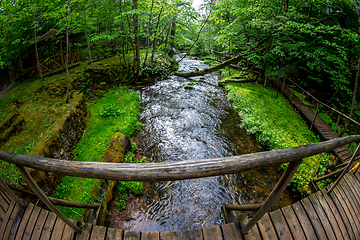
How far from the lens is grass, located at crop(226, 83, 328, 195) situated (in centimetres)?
560

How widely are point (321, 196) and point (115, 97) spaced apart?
34.9 ft

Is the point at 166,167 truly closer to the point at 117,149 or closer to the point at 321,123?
the point at 117,149

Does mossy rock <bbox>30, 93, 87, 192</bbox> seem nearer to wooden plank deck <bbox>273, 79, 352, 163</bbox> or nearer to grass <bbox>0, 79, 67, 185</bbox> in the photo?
grass <bbox>0, 79, 67, 185</bbox>

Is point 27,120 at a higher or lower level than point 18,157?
lower

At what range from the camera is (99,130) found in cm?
706

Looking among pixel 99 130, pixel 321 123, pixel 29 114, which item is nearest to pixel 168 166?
pixel 99 130

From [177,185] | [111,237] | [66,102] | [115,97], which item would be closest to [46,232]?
[111,237]

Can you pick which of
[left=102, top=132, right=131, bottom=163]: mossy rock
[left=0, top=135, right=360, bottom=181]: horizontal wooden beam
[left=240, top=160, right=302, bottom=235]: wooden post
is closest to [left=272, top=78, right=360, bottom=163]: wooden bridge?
[left=240, top=160, right=302, bottom=235]: wooden post

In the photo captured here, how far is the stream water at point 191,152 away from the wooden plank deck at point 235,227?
1665 mm

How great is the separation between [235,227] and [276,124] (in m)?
7.02

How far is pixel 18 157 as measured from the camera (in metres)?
1.88

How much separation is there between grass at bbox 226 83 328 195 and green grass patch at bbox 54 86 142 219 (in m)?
6.15

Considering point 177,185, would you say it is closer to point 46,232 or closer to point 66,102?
point 46,232

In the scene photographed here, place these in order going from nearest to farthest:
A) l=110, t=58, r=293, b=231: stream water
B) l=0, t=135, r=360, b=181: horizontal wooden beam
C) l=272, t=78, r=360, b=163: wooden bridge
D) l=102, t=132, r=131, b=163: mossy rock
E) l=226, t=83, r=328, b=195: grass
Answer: l=0, t=135, r=360, b=181: horizontal wooden beam → l=110, t=58, r=293, b=231: stream water → l=102, t=132, r=131, b=163: mossy rock → l=226, t=83, r=328, b=195: grass → l=272, t=78, r=360, b=163: wooden bridge
